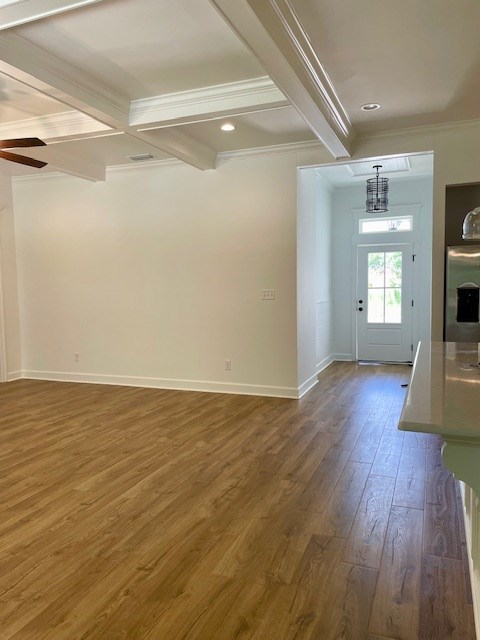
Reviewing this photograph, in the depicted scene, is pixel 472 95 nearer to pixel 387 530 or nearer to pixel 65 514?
pixel 387 530

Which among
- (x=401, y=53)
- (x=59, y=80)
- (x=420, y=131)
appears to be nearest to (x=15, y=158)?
(x=59, y=80)

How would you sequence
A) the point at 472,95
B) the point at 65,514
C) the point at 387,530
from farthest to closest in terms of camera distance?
the point at 472,95
the point at 65,514
the point at 387,530

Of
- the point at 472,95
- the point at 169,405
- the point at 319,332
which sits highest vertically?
the point at 472,95

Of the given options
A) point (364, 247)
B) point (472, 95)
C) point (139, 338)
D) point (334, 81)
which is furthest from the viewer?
point (364, 247)

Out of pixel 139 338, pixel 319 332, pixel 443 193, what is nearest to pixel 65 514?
pixel 139 338

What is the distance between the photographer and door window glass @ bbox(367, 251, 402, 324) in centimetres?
746

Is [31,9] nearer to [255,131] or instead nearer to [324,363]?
[255,131]

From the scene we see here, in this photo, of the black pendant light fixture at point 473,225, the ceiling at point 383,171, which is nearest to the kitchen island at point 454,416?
the black pendant light fixture at point 473,225

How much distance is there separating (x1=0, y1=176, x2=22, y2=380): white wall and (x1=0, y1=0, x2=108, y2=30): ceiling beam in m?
4.39

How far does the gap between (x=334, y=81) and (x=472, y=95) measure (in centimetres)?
124

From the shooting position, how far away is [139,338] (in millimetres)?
6051

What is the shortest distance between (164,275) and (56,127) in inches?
84.9

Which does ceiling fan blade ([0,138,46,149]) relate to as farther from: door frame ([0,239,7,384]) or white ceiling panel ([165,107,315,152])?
door frame ([0,239,7,384])

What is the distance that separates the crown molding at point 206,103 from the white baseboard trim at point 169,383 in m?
3.06
